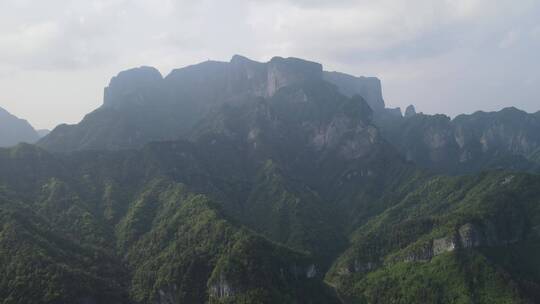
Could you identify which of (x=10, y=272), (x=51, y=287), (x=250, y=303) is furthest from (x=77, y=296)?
(x=250, y=303)

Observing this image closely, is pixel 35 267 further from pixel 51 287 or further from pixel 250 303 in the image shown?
pixel 250 303

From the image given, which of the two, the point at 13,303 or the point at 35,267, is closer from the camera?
the point at 13,303

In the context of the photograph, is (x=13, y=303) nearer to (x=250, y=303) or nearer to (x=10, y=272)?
(x=10, y=272)

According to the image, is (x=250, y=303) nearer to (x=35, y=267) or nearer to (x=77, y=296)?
(x=77, y=296)

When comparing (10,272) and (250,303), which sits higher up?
(10,272)

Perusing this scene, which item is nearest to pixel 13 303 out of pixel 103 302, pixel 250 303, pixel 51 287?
pixel 51 287

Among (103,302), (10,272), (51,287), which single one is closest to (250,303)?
(103,302)

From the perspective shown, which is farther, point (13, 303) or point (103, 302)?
point (103, 302)
